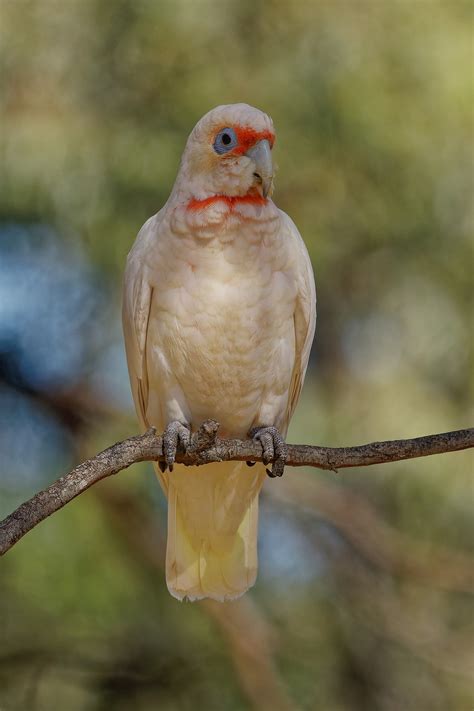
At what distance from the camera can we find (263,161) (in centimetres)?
243

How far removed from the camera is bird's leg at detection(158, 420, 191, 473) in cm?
234

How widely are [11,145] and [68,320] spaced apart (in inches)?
26.4

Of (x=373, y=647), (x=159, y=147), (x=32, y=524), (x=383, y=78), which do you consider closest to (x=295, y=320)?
A: (x=32, y=524)

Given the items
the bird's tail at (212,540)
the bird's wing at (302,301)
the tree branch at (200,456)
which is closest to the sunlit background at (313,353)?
the bird's tail at (212,540)

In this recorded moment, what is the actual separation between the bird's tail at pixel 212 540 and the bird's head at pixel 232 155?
826mm

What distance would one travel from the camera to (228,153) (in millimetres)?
2473

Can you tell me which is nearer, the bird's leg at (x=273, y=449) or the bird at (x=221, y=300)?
the bird's leg at (x=273, y=449)

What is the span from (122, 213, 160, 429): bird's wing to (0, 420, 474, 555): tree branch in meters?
0.39

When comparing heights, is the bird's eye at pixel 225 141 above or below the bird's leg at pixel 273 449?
above

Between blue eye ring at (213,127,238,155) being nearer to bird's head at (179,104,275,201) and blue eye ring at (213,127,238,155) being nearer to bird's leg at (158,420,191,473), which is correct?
bird's head at (179,104,275,201)

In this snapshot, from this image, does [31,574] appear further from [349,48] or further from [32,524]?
[349,48]

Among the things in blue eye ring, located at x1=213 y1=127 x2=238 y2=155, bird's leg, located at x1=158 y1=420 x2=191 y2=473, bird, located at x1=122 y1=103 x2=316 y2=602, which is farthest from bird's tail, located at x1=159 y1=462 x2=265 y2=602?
blue eye ring, located at x1=213 y1=127 x2=238 y2=155

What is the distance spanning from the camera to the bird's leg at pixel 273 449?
2.33 m

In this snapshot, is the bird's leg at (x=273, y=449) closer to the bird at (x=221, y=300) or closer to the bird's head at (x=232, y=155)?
the bird at (x=221, y=300)
